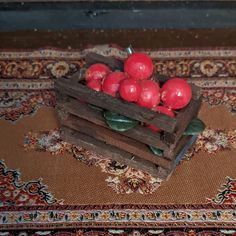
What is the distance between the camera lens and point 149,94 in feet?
4.07

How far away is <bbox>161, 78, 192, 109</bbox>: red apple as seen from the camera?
1.25m

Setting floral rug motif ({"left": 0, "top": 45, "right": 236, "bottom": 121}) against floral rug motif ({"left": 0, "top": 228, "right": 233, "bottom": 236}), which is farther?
floral rug motif ({"left": 0, "top": 45, "right": 236, "bottom": 121})

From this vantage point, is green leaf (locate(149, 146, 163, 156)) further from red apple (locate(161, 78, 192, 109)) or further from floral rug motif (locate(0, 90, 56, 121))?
floral rug motif (locate(0, 90, 56, 121))

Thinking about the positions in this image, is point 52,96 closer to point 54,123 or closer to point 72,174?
point 54,123

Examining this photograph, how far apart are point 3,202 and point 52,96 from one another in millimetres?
493

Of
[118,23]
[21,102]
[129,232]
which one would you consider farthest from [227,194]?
[118,23]

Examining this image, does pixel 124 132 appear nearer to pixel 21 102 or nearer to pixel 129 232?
pixel 129 232

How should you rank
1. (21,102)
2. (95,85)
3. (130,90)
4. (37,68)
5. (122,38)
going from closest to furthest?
(130,90) → (95,85) → (21,102) → (37,68) → (122,38)

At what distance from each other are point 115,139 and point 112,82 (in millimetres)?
171

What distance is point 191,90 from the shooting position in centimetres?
132

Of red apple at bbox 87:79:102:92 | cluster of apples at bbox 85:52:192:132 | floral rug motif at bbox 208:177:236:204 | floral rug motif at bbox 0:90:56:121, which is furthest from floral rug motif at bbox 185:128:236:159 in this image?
floral rug motif at bbox 0:90:56:121

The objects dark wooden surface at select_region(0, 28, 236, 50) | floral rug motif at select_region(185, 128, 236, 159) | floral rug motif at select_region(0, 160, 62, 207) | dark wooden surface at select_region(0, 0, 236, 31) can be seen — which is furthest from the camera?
dark wooden surface at select_region(0, 0, 236, 31)

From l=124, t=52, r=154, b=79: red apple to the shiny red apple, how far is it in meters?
0.03

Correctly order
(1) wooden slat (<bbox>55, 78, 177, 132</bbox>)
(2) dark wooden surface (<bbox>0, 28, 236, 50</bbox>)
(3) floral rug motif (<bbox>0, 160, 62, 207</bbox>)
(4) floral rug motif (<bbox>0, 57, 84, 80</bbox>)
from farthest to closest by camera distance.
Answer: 1. (2) dark wooden surface (<bbox>0, 28, 236, 50</bbox>)
2. (4) floral rug motif (<bbox>0, 57, 84, 80</bbox>)
3. (3) floral rug motif (<bbox>0, 160, 62, 207</bbox>)
4. (1) wooden slat (<bbox>55, 78, 177, 132</bbox>)
